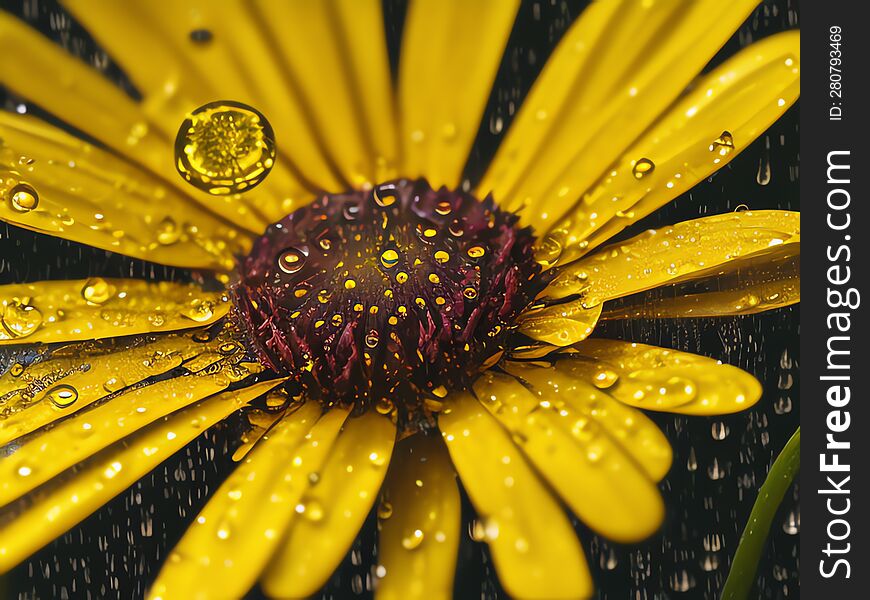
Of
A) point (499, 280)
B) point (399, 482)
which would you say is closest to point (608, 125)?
point (499, 280)

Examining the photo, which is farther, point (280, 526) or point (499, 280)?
point (499, 280)

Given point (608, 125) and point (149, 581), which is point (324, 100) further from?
point (149, 581)

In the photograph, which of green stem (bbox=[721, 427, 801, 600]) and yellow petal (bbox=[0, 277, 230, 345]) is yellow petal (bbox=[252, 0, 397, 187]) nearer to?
yellow petal (bbox=[0, 277, 230, 345])

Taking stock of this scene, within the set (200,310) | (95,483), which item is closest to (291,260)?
(200,310)

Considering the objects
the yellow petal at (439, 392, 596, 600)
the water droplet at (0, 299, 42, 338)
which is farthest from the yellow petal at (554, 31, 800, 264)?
the water droplet at (0, 299, 42, 338)

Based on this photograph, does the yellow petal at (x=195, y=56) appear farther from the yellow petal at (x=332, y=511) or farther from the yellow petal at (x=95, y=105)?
the yellow petal at (x=332, y=511)

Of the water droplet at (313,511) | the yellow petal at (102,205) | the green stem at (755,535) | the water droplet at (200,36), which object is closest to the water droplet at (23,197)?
the yellow petal at (102,205)

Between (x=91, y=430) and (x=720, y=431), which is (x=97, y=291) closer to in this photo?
(x=91, y=430)
